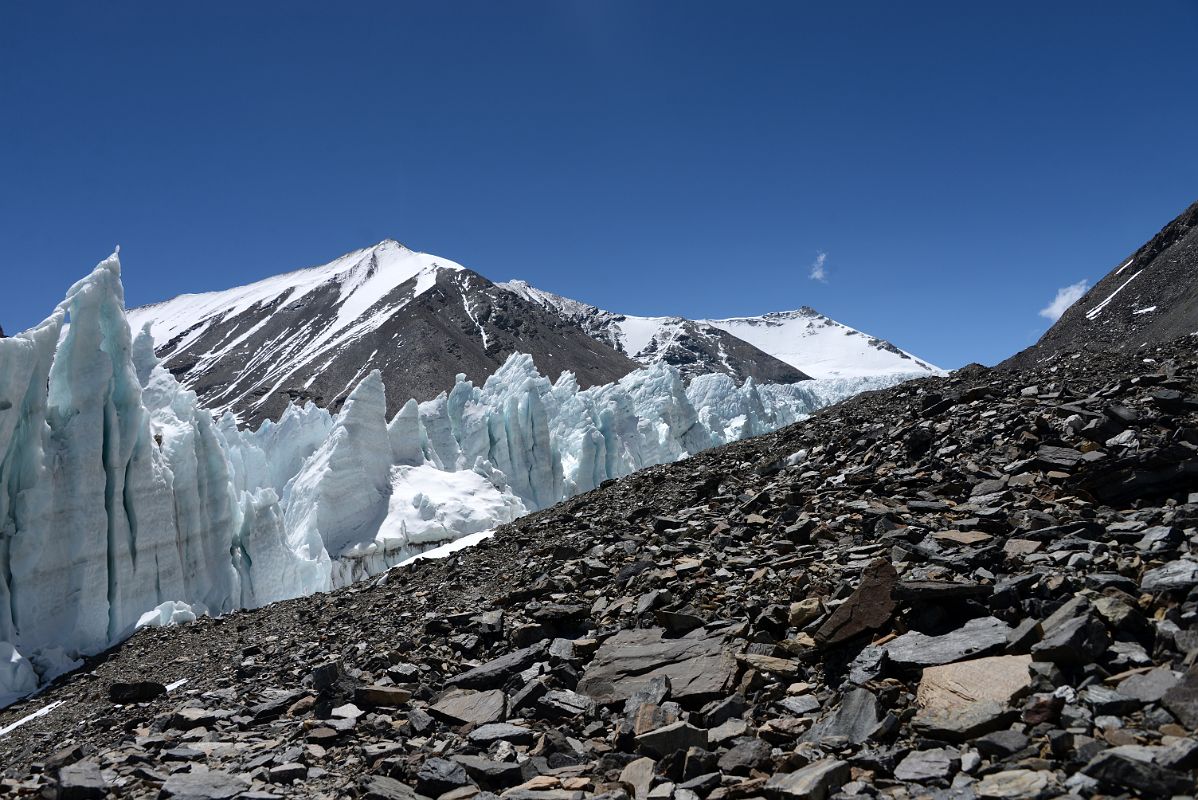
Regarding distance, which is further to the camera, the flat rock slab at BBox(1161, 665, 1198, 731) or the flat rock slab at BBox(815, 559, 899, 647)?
the flat rock slab at BBox(815, 559, 899, 647)

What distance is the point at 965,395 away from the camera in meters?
11.3

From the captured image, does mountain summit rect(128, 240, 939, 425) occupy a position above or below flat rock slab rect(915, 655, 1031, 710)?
above

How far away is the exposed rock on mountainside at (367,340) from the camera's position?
422ft

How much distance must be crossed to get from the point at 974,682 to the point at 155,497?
18.6 m

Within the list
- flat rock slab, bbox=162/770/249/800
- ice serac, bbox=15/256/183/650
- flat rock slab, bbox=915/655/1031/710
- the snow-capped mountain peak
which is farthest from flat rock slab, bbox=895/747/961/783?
the snow-capped mountain peak

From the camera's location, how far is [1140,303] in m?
46.5

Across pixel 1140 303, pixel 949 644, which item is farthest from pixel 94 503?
pixel 1140 303

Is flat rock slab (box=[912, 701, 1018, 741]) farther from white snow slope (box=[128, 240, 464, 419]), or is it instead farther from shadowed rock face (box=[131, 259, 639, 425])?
white snow slope (box=[128, 240, 464, 419])

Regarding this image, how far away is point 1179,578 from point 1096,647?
0.94 m

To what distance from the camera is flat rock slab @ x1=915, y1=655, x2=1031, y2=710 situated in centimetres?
406

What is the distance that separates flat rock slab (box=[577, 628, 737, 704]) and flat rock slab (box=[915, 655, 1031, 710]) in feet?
4.50

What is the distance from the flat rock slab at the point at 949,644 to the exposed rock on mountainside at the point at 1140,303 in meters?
35.7

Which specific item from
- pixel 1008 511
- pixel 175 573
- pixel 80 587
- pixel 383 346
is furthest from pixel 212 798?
pixel 383 346

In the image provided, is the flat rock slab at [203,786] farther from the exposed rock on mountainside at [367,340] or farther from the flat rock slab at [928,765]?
the exposed rock on mountainside at [367,340]
